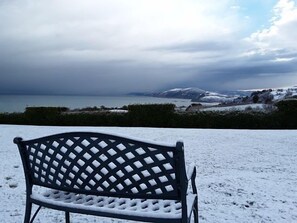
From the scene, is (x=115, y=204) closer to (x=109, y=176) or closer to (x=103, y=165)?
(x=109, y=176)

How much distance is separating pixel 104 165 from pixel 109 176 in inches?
4.1

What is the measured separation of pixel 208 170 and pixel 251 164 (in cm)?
116

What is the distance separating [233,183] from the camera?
15.8 ft

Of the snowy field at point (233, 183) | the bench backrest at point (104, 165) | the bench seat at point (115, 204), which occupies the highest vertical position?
the bench backrest at point (104, 165)

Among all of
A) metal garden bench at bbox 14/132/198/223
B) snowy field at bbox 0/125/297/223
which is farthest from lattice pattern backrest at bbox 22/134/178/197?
snowy field at bbox 0/125/297/223

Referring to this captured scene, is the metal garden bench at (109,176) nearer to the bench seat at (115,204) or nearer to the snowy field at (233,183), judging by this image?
the bench seat at (115,204)

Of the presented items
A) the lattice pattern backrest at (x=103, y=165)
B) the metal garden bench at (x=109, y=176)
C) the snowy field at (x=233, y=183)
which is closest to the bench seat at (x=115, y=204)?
the metal garden bench at (x=109, y=176)

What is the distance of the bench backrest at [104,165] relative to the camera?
2135 millimetres

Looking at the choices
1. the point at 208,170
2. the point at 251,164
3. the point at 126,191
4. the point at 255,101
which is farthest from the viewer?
the point at 255,101

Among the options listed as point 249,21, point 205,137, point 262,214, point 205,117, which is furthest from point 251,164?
point 205,117

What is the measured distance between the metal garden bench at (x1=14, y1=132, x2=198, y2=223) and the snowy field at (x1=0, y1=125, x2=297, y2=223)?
0.75 meters

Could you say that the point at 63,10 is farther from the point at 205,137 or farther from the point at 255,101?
the point at 255,101

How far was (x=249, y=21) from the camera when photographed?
10188 mm

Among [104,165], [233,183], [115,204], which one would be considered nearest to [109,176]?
[104,165]
